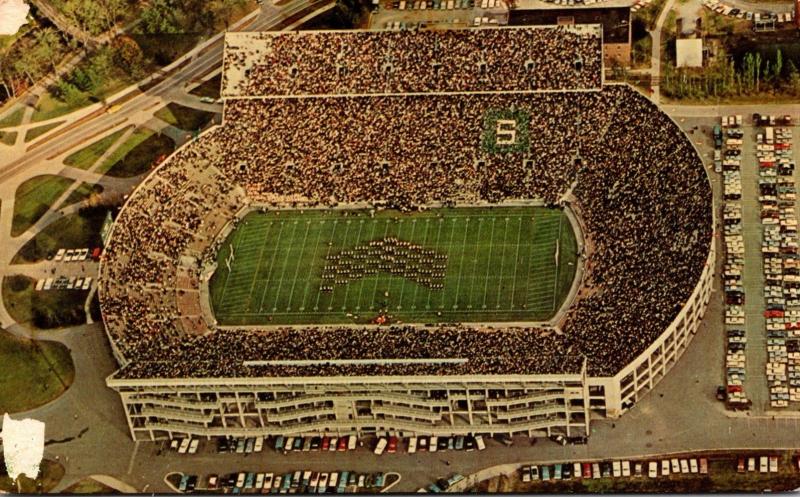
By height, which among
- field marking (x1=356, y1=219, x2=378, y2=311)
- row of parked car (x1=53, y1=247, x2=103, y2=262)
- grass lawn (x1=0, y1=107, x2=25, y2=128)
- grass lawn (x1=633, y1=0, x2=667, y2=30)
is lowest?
field marking (x1=356, y1=219, x2=378, y2=311)

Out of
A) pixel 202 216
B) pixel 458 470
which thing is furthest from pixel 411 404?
pixel 202 216

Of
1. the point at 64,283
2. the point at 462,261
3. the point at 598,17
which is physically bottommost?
the point at 462,261

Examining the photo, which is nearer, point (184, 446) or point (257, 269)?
point (184, 446)

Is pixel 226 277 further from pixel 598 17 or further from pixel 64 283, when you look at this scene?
pixel 598 17

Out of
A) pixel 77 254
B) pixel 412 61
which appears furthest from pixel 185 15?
pixel 77 254

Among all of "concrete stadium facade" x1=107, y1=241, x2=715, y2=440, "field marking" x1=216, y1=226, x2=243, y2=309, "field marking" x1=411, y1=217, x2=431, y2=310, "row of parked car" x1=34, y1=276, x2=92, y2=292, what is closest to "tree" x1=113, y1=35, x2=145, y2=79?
"field marking" x1=216, y1=226, x2=243, y2=309

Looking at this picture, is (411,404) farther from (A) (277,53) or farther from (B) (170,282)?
(A) (277,53)

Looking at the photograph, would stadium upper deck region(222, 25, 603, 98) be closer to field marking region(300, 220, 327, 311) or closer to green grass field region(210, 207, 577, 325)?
green grass field region(210, 207, 577, 325)

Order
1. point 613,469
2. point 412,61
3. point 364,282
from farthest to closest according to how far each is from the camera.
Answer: point 412,61, point 364,282, point 613,469
